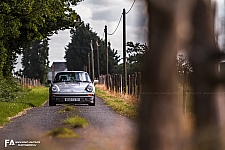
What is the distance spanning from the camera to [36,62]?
128 m

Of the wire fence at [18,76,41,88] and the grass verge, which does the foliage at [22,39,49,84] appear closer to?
Answer: the wire fence at [18,76,41,88]

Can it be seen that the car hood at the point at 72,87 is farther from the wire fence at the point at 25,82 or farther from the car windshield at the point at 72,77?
the wire fence at the point at 25,82

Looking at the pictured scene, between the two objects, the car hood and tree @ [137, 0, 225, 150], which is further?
the car hood

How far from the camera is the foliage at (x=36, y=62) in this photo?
408 ft

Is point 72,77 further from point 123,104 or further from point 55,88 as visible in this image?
point 123,104

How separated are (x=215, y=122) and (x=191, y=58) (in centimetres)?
42

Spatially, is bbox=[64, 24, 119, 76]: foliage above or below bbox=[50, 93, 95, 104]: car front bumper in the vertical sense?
above

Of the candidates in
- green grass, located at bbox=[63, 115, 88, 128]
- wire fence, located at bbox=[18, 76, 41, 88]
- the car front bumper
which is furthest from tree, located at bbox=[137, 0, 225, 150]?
wire fence, located at bbox=[18, 76, 41, 88]

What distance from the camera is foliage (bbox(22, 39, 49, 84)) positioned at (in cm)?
Answer: 12425

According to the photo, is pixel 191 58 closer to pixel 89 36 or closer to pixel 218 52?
pixel 218 52

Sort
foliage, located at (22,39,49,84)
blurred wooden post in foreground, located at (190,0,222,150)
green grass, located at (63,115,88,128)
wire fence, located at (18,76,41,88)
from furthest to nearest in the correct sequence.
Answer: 1. foliage, located at (22,39,49,84)
2. wire fence, located at (18,76,41,88)
3. green grass, located at (63,115,88,128)
4. blurred wooden post in foreground, located at (190,0,222,150)

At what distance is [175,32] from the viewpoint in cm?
317
